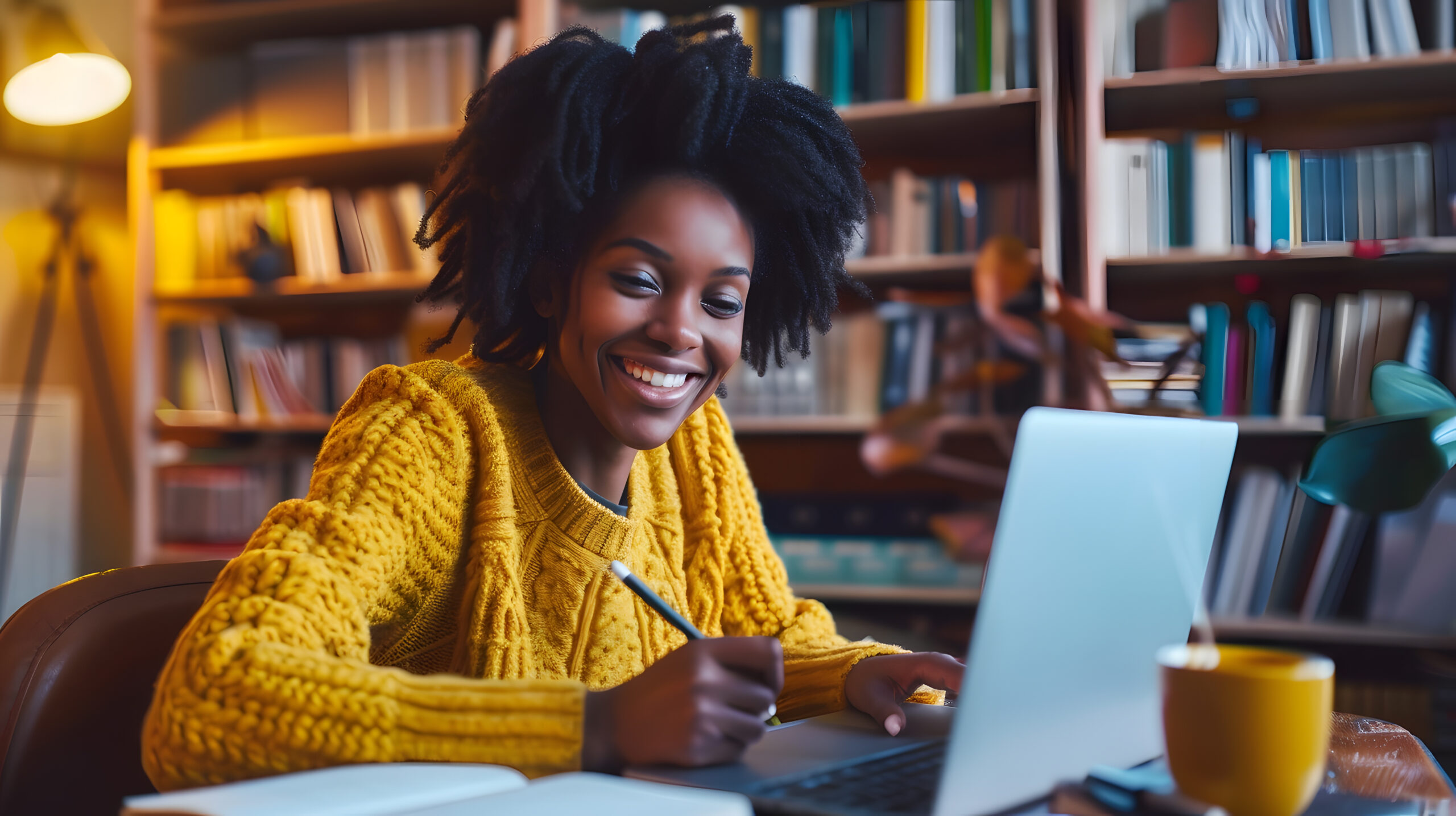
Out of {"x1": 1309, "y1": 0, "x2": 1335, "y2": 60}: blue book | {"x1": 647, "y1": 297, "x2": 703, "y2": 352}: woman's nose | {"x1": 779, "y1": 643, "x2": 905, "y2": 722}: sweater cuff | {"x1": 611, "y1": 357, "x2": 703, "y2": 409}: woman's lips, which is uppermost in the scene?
{"x1": 1309, "y1": 0, "x2": 1335, "y2": 60}: blue book

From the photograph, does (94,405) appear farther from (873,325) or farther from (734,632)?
(734,632)

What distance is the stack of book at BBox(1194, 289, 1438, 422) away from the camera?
1.94 m

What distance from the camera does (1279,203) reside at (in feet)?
6.57

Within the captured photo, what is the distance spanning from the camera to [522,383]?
96cm

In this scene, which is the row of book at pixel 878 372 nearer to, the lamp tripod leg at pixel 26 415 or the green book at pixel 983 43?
the green book at pixel 983 43

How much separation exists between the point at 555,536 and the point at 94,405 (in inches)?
99.0

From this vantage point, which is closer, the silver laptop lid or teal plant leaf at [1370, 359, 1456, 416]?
the silver laptop lid

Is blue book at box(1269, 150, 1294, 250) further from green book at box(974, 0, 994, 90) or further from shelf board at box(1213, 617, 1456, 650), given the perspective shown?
shelf board at box(1213, 617, 1456, 650)

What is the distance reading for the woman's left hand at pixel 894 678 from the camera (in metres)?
0.78

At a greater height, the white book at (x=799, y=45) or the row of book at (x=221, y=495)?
the white book at (x=799, y=45)

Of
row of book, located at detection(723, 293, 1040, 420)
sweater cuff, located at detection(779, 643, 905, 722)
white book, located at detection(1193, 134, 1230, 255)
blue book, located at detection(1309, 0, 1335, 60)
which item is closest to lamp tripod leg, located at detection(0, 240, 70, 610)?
row of book, located at detection(723, 293, 1040, 420)

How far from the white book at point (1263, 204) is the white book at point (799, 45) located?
2.84 feet

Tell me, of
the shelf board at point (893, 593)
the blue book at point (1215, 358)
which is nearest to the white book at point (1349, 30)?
the blue book at point (1215, 358)

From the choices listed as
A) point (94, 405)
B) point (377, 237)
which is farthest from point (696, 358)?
point (94, 405)
